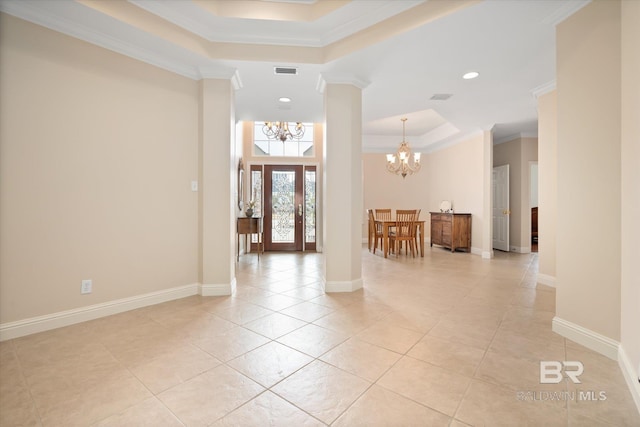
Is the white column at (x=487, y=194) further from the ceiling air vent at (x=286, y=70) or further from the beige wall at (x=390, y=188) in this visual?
the ceiling air vent at (x=286, y=70)

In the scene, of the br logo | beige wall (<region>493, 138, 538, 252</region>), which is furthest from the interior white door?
the br logo

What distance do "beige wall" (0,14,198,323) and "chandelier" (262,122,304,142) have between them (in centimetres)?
326

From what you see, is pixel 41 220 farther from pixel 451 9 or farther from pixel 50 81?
pixel 451 9

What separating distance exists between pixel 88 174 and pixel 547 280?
5.53 metres

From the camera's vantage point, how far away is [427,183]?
27.4 feet

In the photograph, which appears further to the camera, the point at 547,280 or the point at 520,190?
the point at 520,190

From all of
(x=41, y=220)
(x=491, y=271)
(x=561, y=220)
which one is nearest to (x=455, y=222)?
(x=491, y=271)

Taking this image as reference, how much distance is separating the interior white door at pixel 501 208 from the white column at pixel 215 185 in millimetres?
6324

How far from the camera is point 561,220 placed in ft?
7.84

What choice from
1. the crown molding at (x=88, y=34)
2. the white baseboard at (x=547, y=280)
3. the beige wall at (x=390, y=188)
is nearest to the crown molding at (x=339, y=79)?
the crown molding at (x=88, y=34)

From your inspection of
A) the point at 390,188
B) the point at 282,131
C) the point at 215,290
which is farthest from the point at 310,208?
the point at 215,290

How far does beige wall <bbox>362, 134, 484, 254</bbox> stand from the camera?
6964mm

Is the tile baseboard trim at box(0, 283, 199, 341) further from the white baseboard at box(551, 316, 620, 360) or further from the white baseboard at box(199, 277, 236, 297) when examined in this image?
the white baseboard at box(551, 316, 620, 360)

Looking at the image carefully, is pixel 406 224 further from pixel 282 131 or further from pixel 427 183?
pixel 282 131
